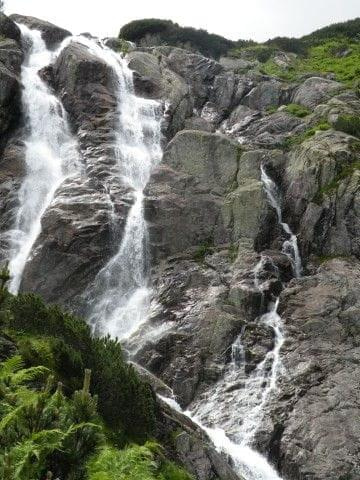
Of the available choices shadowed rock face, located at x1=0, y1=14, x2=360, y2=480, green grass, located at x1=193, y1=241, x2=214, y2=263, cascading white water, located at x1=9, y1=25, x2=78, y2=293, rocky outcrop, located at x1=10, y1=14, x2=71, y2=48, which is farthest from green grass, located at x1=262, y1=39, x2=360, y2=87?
green grass, located at x1=193, y1=241, x2=214, y2=263

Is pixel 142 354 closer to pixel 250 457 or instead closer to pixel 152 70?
pixel 250 457

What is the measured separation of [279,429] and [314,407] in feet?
4.61

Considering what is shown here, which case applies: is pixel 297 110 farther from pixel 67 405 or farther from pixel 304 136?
pixel 67 405

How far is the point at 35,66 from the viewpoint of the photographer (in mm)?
40219

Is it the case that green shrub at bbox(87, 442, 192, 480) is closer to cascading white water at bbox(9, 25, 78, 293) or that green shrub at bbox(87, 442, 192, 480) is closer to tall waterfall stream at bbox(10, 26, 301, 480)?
tall waterfall stream at bbox(10, 26, 301, 480)

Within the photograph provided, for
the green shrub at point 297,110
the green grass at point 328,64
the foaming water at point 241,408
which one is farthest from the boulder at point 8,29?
the foaming water at point 241,408

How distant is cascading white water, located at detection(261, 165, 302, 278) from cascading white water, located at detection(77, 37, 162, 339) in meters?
6.76

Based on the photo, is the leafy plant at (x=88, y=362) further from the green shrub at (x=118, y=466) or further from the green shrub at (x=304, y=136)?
the green shrub at (x=304, y=136)

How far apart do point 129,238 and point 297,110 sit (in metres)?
18.8

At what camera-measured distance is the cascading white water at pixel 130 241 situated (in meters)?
24.2

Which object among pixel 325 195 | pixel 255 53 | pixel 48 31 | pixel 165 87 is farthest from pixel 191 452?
pixel 255 53

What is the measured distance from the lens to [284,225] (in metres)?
27.7

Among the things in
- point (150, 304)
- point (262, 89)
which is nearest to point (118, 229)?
point (150, 304)

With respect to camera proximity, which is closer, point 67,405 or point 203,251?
point 67,405
